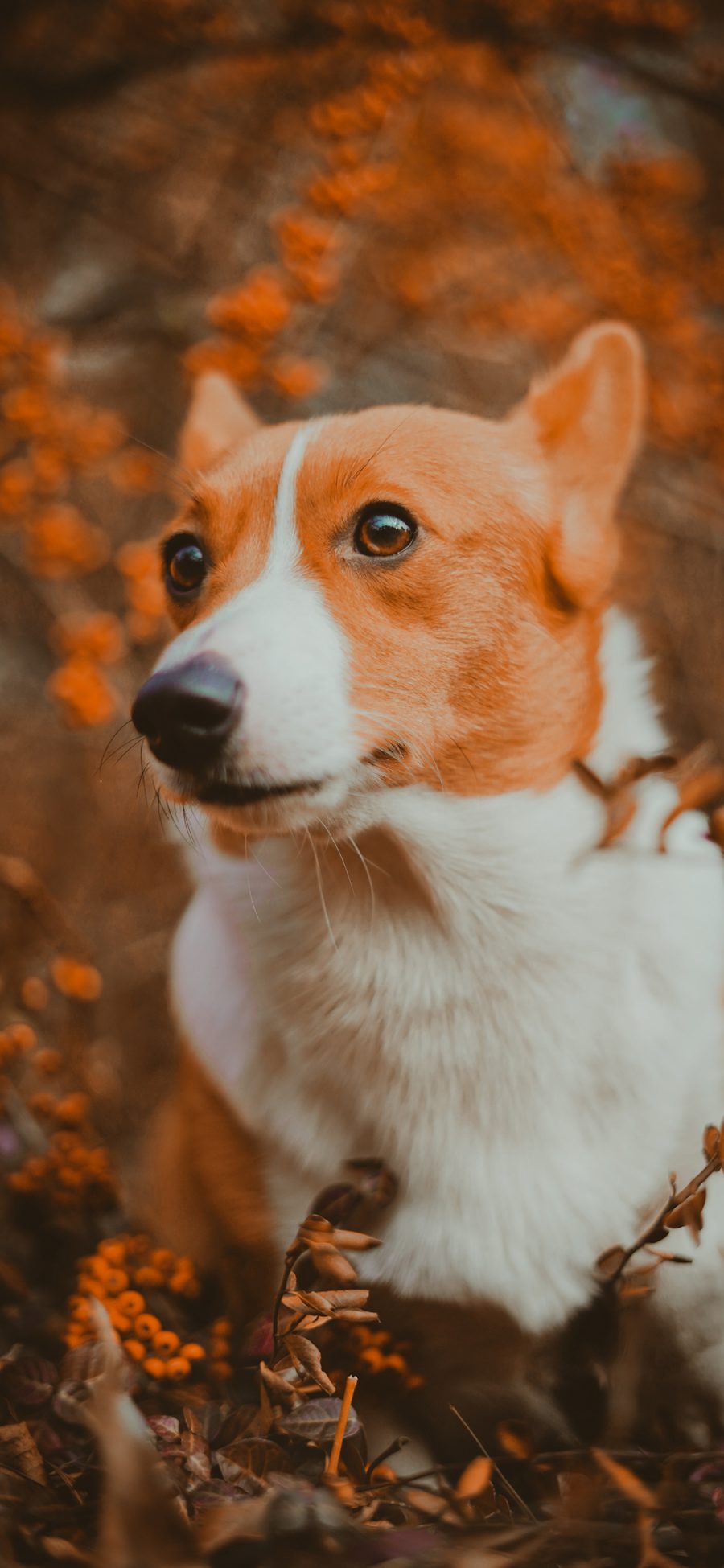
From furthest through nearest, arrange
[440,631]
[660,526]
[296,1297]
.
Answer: [660,526] → [440,631] → [296,1297]

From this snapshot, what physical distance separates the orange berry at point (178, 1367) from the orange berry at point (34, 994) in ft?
2.28

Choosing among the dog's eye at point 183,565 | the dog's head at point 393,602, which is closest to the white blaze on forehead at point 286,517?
the dog's head at point 393,602

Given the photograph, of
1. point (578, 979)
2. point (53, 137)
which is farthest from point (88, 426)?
point (578, 979)

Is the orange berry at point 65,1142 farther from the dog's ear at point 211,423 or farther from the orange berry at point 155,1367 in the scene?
the dog's ear at point 211,423

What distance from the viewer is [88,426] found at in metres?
2.01

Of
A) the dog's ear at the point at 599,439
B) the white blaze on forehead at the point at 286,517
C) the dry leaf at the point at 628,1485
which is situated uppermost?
the dog's ear at the point at 599,439

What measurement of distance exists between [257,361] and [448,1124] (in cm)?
143

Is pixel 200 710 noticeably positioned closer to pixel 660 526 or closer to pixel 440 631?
pixel 440 631

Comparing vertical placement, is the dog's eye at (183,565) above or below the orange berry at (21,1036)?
above

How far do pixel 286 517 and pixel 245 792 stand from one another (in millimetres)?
382

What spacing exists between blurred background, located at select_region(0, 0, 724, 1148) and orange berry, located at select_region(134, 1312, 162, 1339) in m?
0.60

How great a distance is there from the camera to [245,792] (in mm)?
1114

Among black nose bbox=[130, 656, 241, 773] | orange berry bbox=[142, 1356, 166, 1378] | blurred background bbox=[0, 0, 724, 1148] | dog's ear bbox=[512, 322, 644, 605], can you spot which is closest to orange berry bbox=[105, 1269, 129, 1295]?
orange berry bbox=[142, 1356, 166, 1378]

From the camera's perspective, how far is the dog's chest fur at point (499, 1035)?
134 centimetres
